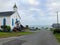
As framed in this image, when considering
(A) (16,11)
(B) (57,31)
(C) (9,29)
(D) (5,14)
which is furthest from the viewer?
(A) (16,11)

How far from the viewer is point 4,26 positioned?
5522cm

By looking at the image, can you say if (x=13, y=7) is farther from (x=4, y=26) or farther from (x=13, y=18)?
(x=4, y=26)

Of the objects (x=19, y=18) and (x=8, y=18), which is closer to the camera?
(x=8, y=18)

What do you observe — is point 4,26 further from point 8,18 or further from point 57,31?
point 57,31

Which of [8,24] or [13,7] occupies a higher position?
[13,7]

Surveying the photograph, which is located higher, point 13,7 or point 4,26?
point 13,7

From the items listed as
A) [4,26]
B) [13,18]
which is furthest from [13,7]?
[4,26]

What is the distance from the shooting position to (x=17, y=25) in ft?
196

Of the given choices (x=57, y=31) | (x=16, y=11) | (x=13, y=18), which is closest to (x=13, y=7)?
(x=16, y=11)

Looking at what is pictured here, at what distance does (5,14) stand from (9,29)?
574cm

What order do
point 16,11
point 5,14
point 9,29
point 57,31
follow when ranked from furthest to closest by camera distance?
point 16,11 → point 5,14 → point 9,29 → point 57,31

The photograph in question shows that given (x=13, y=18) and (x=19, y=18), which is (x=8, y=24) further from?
(x=19, y=18)

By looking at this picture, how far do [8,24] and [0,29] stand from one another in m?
2.66

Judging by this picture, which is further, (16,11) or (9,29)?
(16,11)
